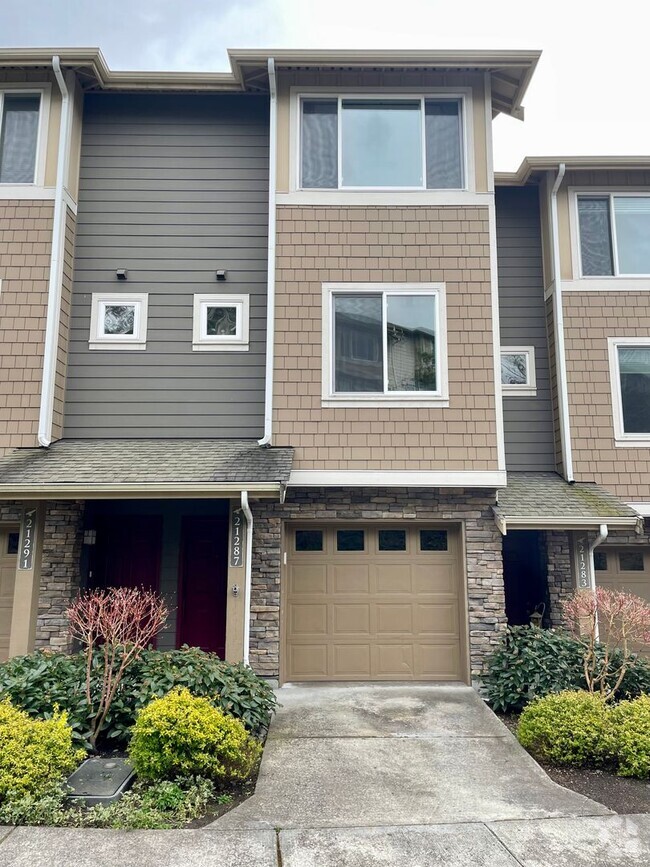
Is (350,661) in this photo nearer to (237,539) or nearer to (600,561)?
(237,539)

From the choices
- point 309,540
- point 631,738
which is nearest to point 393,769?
point 631,738

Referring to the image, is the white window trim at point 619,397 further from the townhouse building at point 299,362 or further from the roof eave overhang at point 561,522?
the roof eave overhang at point 561,522

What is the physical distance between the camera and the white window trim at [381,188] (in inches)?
332

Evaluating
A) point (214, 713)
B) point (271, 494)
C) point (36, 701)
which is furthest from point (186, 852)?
point (271, 494)

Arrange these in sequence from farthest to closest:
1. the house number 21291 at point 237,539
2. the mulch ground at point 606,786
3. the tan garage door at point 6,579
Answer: the tan garage door at point 6,579, the house number 21291 at point 237,539, the mulch ground at point 606,786

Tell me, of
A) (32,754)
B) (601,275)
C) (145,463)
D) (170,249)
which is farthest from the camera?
(601,275)

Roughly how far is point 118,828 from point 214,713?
1.12m

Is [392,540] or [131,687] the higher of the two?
A: [392,540]

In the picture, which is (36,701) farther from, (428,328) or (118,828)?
(428,328)

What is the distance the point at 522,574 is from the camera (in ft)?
31.4

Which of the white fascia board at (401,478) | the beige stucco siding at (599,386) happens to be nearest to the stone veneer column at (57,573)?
the white fascia board at (401,478)

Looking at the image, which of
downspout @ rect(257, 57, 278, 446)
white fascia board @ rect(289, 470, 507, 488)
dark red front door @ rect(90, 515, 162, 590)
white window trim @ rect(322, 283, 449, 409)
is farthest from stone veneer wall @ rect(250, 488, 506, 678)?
dark red front door @ rect(90, 515, 162, 590)

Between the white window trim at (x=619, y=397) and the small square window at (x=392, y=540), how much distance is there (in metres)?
3.45

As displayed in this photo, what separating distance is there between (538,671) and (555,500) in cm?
229
